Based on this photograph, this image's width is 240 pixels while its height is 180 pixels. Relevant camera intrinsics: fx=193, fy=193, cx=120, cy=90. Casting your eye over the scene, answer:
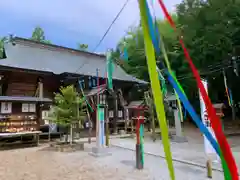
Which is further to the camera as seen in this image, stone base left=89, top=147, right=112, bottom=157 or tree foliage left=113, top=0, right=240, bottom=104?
tree foliage left=113, top=0, right=240, bottom=104

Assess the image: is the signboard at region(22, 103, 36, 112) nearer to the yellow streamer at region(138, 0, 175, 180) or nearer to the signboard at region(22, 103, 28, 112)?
the signboard at region(22, 103, 28, 112)

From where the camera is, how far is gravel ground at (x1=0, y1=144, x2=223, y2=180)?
4551 mm

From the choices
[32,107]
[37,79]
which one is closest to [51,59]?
[37,79]

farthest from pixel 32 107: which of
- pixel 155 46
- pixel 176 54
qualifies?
pixel 176 54

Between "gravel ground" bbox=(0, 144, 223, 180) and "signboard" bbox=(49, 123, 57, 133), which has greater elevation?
"signboard" bbox=(49, 123, 57, 133)

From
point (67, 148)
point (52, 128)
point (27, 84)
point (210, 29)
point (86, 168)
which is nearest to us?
point (86, 168)

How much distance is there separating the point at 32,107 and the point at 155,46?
10.0 metres

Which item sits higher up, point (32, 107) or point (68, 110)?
point (32, 107)

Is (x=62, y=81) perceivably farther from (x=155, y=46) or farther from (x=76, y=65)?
(x=155, y=46)

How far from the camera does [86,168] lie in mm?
5285

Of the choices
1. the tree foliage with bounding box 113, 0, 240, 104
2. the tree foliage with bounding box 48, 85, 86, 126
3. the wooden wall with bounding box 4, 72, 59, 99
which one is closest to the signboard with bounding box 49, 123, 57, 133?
the wooden wall with bounding box 4, 72, 59, 99

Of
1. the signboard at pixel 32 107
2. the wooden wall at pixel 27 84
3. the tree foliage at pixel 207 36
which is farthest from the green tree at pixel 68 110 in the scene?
the tree foliage at pixel 207 36

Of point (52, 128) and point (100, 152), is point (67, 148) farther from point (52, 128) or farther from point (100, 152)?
point (52, 128)

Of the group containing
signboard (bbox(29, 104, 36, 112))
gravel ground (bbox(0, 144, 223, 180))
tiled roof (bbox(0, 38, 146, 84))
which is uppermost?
tiled roof (bbox(0, 38, 146, 84))
